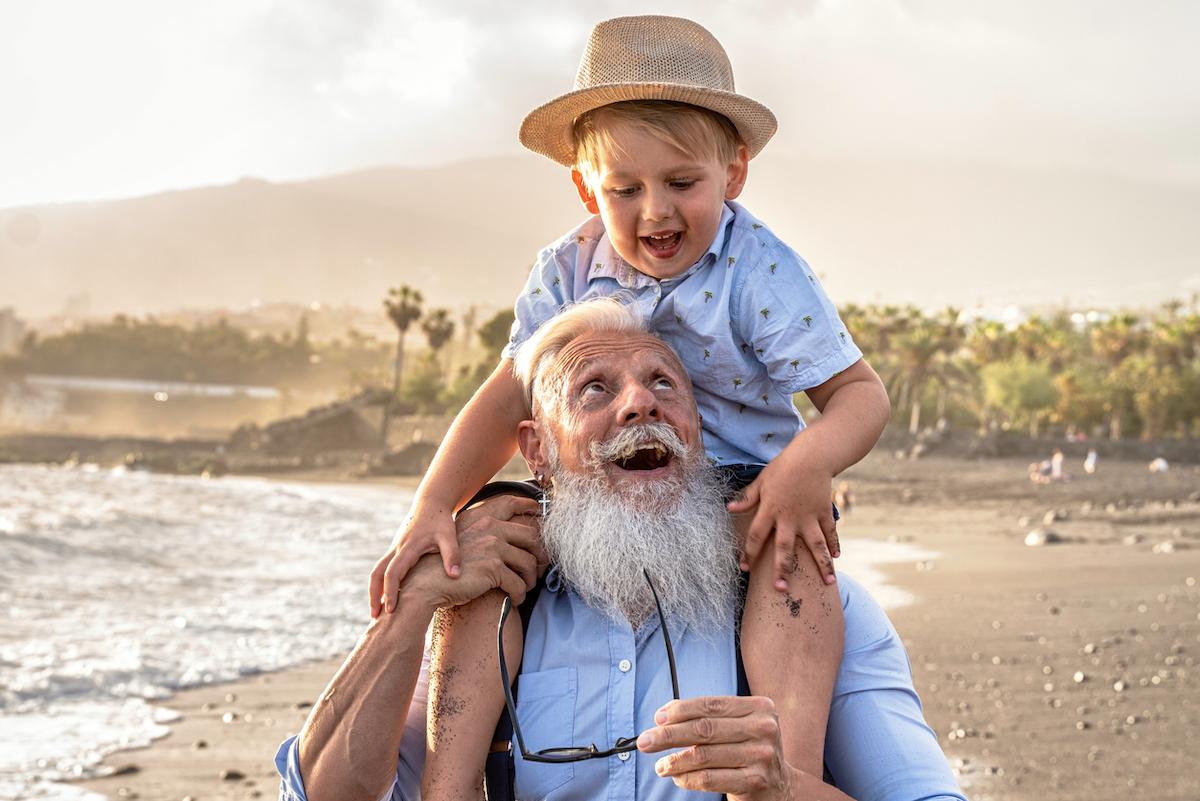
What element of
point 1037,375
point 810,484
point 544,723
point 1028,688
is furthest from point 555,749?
point 1037,375

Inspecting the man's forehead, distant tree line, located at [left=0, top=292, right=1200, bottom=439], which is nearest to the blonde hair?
the man's forehead

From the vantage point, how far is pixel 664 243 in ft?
9.37

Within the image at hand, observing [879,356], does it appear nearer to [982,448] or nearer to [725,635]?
[982,448]

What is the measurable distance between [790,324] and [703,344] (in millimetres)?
226

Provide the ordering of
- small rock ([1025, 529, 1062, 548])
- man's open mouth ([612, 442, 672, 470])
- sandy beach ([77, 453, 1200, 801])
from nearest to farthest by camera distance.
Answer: man's open mouth ([612, 442, 672, 470]), sandy beach ([77, 453, 1200, 801]), small rock ([1025, 529, 1062, 548])

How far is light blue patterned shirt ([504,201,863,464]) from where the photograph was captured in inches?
109

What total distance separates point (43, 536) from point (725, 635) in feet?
85.7

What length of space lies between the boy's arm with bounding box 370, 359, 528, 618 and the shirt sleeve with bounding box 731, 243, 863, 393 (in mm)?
612

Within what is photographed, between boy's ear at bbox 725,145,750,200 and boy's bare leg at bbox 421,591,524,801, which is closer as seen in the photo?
boy's bare leg at bbox 421,591,524,801

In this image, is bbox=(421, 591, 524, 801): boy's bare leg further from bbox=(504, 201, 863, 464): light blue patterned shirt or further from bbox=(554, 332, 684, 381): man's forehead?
bbox=(504, 201, 863, 464): light blue patterned shirt

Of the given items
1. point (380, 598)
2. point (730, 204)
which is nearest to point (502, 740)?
point (380, 598)

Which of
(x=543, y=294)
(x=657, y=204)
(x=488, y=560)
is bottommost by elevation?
(x=488, y=560)

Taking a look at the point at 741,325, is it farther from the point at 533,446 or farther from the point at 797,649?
the point at 797,649

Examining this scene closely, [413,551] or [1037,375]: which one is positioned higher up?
[1037,375]
